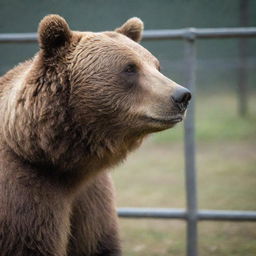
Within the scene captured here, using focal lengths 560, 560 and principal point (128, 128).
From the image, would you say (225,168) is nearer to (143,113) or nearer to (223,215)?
(223,215)

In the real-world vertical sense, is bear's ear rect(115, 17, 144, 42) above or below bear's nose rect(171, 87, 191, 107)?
above

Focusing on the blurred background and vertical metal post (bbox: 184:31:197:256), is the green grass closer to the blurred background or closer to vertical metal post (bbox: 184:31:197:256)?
the blurred background

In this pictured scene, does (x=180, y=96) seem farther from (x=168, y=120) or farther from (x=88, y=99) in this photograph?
(x=88, y=99)

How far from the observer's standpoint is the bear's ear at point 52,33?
3.02 meters

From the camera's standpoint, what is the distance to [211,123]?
1128cm

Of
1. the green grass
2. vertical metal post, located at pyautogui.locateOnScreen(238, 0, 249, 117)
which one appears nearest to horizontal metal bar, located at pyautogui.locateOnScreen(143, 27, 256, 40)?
the green grass

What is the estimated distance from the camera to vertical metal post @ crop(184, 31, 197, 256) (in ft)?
14.5

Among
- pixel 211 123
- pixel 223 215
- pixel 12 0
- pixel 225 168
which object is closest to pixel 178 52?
pixel 211 123

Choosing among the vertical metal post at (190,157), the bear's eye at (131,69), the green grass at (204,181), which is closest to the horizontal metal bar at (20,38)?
the vertical metal post at (190,157)

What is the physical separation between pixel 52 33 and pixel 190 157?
6.04 ft

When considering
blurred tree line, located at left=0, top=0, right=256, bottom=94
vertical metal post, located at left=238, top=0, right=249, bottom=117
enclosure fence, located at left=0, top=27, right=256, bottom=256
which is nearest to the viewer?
enclosure fence, located at left=0, top=27, right=256, bottom=256

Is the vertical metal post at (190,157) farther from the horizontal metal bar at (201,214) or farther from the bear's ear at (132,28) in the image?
the bear's ear at (132,28)

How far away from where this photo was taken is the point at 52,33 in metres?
3.03

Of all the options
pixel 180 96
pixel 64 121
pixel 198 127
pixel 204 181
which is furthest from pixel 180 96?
pixel 198 127
